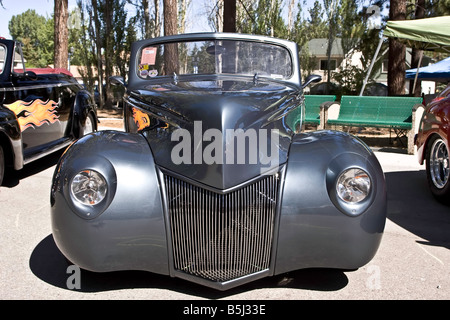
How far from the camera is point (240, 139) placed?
2.63 metres

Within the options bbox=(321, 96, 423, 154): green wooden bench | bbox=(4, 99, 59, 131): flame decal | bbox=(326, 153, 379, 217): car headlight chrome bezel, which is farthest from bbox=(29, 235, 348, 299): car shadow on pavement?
bbox=(321, 96, 423, 154): green wooden bench

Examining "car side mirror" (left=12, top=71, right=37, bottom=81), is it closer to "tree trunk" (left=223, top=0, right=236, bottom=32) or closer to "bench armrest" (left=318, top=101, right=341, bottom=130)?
"bench armrest" (left=318, top=101, right=341, bottom=130)

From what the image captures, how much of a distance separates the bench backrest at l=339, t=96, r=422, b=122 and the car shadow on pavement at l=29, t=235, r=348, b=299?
6.71 m

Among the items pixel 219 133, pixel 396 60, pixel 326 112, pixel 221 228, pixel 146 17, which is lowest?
pixel 221 228

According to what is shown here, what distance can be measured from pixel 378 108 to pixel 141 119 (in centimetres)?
717

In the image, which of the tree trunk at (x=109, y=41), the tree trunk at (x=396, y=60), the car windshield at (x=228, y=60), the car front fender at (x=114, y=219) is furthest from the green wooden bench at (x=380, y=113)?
the tree trunk at (x=109, y=41)

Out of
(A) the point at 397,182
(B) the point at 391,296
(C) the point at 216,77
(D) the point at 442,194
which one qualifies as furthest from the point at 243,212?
(A) the point at 397,182

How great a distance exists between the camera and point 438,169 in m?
5.09

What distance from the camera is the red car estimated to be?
4754 mm

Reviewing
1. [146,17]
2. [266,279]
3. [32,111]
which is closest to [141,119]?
[266,279]

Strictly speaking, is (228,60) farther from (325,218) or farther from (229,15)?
(229,15)

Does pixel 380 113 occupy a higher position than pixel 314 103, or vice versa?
pixel 314 103

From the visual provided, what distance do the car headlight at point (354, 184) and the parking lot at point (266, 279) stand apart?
0.65m
